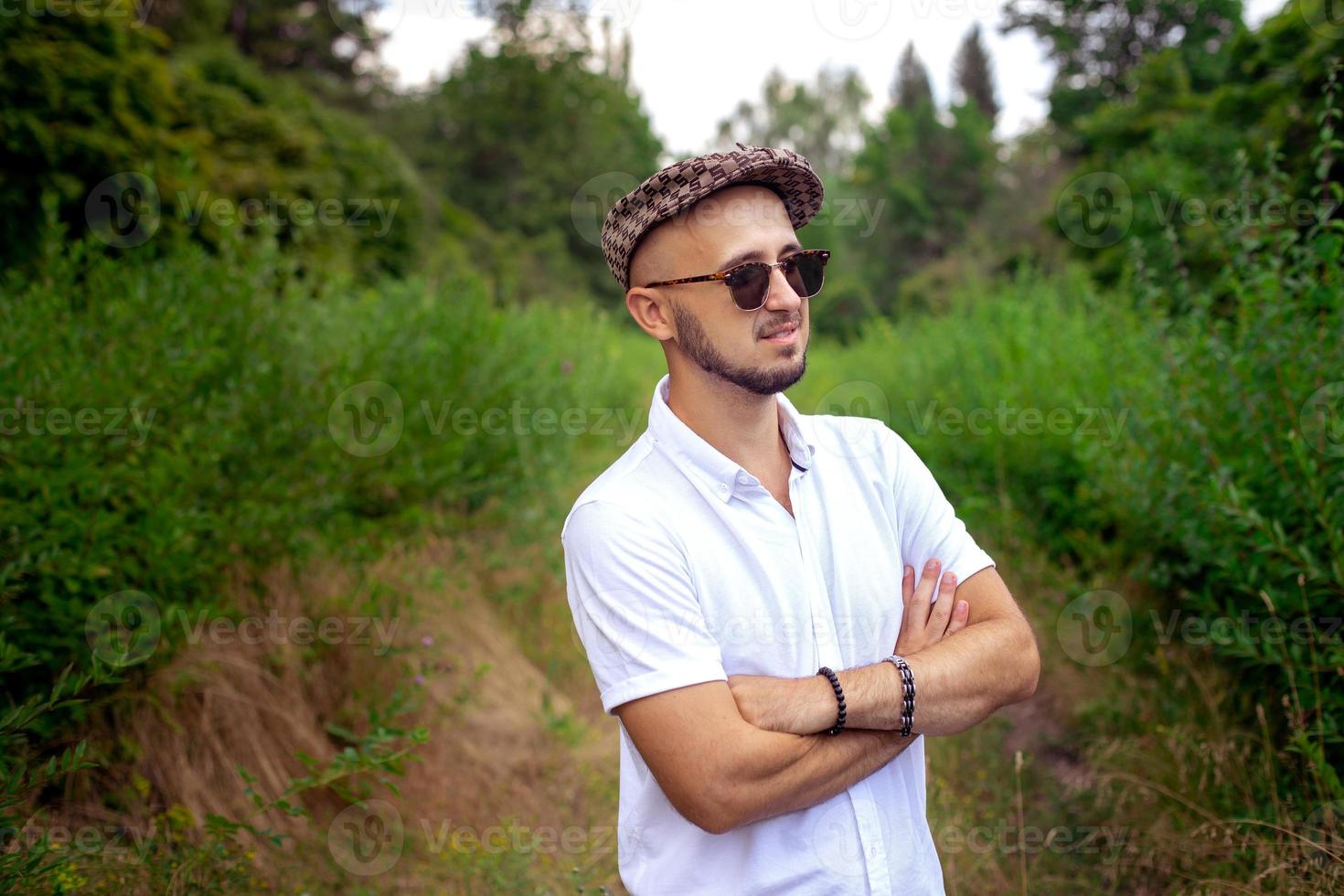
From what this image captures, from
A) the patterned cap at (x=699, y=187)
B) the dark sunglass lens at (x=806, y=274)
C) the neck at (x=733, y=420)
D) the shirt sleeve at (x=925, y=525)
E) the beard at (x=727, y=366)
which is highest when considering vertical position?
the patterned cap at (x=699, y=187)

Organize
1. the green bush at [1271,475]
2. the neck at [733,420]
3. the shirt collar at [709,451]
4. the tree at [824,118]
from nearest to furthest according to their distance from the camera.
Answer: the shirt collar at [709,451], the neck at [733,420], the green bush at [1271,475], the tree at [824,118]

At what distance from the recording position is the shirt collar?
80.7 inches

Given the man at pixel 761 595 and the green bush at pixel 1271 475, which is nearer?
the man at pixel 761 595

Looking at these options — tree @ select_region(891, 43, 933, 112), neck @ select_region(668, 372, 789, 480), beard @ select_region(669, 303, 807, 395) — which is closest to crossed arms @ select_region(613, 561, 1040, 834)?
neck @ select_region(668, 372, 789, 480)

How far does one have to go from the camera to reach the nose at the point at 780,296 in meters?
2.12

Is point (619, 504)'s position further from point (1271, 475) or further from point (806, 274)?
point (1271, 475)

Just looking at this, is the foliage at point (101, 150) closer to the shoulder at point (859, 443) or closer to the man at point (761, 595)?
the man at point (761, 595)

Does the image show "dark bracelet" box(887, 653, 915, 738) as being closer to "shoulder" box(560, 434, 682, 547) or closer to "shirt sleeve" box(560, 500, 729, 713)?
"shirt sleeve" box(560, 500, 729, 713)

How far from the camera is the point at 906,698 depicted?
1889 mm

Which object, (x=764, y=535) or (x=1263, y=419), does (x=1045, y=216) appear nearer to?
(x=1263, y=419)

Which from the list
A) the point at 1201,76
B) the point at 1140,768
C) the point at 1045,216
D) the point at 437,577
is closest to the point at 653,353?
the point at 1045,216

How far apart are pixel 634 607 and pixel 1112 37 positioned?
65.6ft

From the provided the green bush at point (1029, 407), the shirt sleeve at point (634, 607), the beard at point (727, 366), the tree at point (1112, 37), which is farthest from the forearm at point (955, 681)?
the tree at point (1112, 37)

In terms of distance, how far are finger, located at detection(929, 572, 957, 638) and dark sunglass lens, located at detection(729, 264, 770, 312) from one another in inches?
29.5
